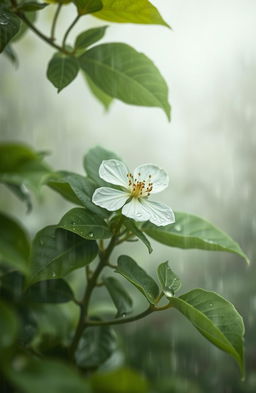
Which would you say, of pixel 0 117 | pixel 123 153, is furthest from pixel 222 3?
pixel 0 117

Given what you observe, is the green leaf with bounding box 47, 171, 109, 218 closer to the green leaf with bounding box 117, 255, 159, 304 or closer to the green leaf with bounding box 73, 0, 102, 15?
the green leaf with bounding box 117, 255, 159, 304

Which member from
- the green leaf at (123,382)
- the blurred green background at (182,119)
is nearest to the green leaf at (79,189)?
the green leaf at (123,382)

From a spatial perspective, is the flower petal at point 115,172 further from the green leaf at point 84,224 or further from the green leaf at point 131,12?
the green leaf at point 131,12

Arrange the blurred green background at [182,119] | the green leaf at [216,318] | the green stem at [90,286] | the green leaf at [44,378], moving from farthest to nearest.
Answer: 1. the blurred green background at [182,119]
2. the green stem at [90,286]
3. the green leaf at [216,318]
4. the green leaf at [44,378]

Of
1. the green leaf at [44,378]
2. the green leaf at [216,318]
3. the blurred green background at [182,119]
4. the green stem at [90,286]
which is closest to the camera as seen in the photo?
the green leaf at [44,378]

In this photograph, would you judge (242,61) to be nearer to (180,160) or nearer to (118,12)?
(180,160)

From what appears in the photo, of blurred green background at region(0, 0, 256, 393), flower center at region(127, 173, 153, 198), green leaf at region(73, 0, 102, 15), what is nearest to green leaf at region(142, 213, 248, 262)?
flower center at region(127, 173, 153, 198)
